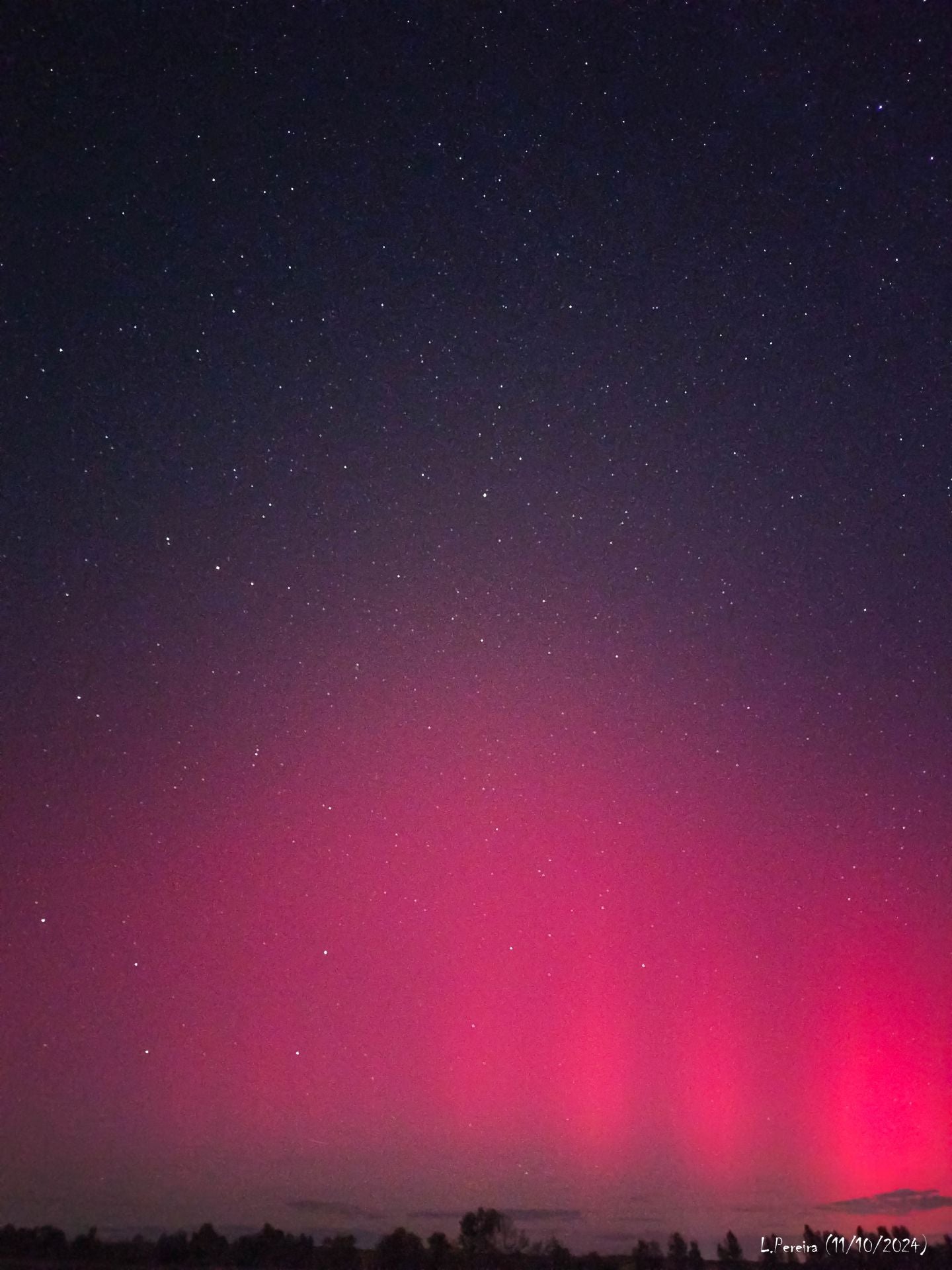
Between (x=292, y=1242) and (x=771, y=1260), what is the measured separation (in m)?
20.0

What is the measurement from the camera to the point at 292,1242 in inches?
2677

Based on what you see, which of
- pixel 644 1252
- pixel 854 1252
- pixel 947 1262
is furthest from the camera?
pixel 644 1252

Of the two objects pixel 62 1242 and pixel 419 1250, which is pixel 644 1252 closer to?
pixel 419 1250

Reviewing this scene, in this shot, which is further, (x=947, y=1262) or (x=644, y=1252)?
(x=644, y=1252)

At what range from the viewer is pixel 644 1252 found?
227 ft

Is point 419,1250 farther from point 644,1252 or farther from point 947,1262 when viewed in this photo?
point 947,1262

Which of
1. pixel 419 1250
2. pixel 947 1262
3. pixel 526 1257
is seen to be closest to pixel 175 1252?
pixel 419 1250

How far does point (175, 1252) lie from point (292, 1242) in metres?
5.65

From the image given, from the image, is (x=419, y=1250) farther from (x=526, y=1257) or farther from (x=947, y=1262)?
(x=947, y=1262)

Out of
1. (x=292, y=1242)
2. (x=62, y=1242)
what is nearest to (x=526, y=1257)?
(x=292, y=1242)

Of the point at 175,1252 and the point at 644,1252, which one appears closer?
the point at 175,1252

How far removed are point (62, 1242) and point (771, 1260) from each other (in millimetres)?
28654

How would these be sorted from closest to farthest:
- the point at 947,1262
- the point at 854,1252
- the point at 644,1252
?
the point at 947,1262, the point at 854,1252, the point at 644,1252

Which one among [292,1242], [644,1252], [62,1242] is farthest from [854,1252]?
[62,1242]
